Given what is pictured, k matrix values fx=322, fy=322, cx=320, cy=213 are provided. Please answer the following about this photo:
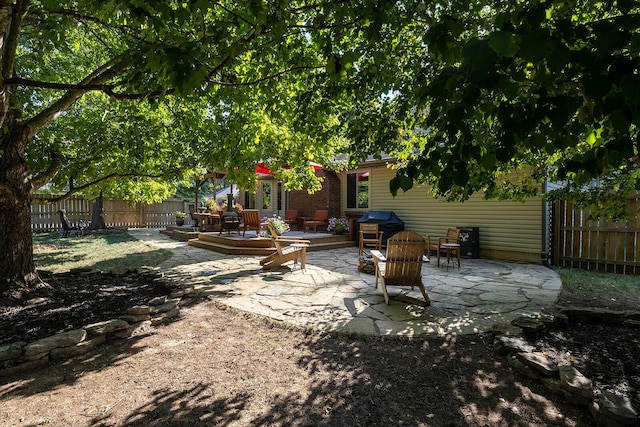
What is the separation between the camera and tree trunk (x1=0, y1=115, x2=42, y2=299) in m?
4.64

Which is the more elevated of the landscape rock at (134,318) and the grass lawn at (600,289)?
the landscape rock at (134,318)

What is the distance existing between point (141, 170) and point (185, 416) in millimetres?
5802

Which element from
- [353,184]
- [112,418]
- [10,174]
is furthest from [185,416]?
[353,184]

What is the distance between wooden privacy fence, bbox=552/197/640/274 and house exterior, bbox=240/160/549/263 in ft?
→ 1.13

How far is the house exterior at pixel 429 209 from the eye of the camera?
29.6 feet

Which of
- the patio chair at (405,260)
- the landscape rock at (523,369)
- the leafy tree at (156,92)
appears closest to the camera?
the landscape rock at (523,369)

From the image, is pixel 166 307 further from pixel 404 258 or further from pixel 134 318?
pixel 404 258

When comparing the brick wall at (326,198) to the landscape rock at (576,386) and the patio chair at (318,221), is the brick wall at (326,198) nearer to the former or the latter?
the patio chair at (318,221)

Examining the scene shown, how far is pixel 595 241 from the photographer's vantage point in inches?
314

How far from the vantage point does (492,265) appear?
8.48 m

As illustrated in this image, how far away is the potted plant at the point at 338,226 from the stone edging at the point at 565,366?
28.9 ft

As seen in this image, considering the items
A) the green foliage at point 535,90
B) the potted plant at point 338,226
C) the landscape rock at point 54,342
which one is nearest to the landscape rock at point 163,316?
the landscape rock at point 54,342

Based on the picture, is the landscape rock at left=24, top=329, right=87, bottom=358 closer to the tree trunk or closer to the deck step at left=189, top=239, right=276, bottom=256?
the tree trunk

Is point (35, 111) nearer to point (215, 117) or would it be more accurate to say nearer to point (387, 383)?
point (215, 117)
